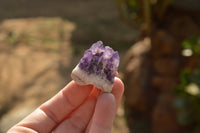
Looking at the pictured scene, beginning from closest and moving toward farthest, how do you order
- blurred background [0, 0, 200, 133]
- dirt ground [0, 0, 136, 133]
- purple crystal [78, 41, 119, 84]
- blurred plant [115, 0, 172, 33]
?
1. purple crystal [78, 41, 119, 84]
2. blurred background [0, 0, 200, 133]
3. blurred plant [115, 0, 172, 33]
4. dirt ground [0, 0, 136, 133]

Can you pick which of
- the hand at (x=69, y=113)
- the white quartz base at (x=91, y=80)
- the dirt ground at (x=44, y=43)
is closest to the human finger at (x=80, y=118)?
the hand at (x=69, y=113)

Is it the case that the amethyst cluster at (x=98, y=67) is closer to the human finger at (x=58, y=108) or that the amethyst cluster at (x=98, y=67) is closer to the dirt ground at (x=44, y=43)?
the human finger at (x=58, y=108)

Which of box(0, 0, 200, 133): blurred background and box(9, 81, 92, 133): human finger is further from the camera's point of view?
box(0, 0, 200, 133): blurred background

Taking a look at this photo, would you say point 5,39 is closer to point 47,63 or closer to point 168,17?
point 47,63

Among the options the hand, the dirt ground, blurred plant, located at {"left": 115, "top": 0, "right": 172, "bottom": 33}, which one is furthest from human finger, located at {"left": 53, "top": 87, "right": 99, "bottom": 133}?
blurred plant, located at {"left": 115, "top": 0, "right": 172, "bottom": 33}

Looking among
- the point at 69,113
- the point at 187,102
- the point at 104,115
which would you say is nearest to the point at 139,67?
the point at 187,102

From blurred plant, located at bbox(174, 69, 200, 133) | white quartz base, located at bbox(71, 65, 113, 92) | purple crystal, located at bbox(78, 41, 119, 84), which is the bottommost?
blurred plant, located at bbox(174, 69, 200, 133)

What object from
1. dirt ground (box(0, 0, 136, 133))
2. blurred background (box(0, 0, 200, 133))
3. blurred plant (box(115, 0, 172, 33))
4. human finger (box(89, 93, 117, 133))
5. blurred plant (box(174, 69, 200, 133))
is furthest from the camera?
dirt ground (box(0, 0, 136, 133))

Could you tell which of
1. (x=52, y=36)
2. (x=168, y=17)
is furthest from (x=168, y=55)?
(x=52, y=36)

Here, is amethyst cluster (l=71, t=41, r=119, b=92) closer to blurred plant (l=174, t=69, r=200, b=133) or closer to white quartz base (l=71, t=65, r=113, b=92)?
white quartz base (l=71, t=65, r=113, b=92)
